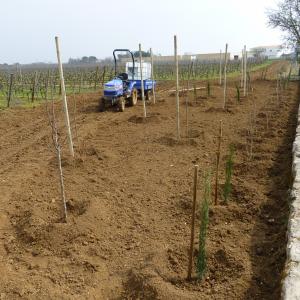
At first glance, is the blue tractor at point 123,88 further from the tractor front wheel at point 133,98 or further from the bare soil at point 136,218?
the bare soil at point 136,218

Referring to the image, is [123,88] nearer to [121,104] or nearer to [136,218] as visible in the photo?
[121,104]

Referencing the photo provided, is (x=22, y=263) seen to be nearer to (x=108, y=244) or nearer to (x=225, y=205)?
(x=108, y=244)

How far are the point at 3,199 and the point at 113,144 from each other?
3199 millimetres

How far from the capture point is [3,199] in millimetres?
4965

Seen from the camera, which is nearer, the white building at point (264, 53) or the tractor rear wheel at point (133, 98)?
the tractor rear wheel at point (133, 98)

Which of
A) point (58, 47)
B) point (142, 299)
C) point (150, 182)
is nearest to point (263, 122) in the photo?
point (150, 182)

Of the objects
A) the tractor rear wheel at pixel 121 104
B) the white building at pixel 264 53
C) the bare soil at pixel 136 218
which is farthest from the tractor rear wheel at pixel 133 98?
the white building at pixel 264 53

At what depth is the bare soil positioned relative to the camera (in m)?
3.26

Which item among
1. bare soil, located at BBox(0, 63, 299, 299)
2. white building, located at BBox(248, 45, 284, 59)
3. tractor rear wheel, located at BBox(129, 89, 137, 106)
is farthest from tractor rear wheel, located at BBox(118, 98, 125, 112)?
white building, located at BBox(248, 45, 284, 59)

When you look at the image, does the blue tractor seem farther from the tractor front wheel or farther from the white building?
the white building

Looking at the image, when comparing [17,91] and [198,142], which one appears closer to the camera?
[198,142]

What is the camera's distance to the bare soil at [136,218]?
326cm

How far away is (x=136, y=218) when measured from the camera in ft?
14.6

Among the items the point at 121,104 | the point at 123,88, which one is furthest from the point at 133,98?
the point at 121,104
